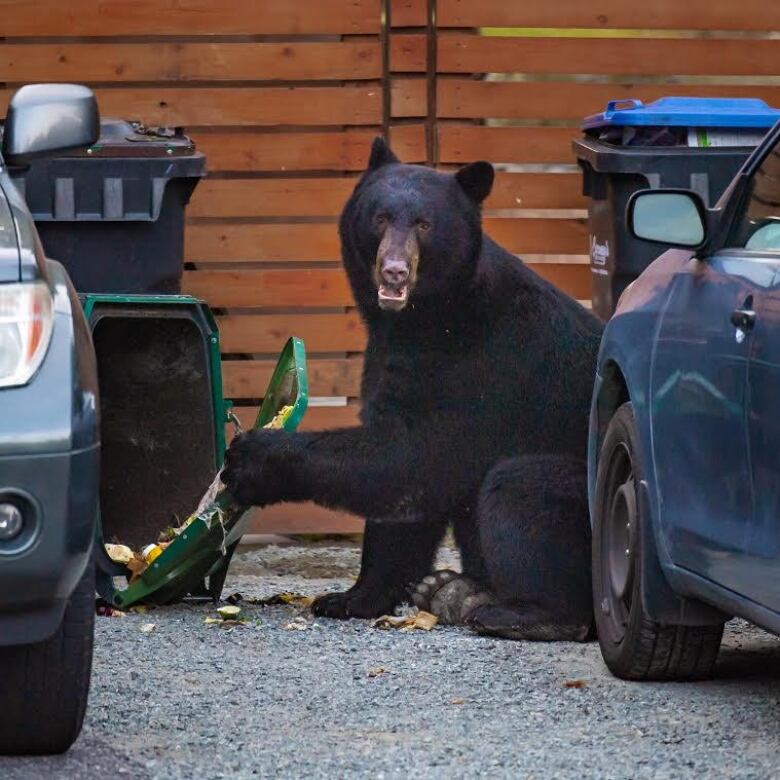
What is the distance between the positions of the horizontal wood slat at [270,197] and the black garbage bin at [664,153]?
66.5 inches

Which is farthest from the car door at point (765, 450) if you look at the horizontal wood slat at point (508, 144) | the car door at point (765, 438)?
the horizontal wood slat at point (508, 144)

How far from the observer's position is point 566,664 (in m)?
5.51

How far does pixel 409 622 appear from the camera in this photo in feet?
21.0

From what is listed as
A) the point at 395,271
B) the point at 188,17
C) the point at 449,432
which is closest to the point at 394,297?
the point at 395,271

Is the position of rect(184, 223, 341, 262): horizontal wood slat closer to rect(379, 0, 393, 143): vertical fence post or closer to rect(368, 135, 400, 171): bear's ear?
rect(379, 0, 393, 143): vertical fence post

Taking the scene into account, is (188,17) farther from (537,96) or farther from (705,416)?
(705,416)

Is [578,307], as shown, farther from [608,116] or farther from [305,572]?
[305,572]

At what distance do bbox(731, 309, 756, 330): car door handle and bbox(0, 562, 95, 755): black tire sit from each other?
146 cm

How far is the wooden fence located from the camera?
27.6 ft

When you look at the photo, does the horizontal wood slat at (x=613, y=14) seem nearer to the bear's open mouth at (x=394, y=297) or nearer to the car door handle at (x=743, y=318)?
the bear's open mouth at (x=394, y=297)

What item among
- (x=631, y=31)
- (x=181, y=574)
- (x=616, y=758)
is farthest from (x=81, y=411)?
(x=631, y=31)

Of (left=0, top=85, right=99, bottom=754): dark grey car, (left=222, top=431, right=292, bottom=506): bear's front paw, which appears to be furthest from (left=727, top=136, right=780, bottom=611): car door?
(left=222, top=431, right=292, bottom=506): bear's front paw

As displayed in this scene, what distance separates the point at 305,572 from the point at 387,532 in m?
1.72

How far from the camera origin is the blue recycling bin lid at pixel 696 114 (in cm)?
700
